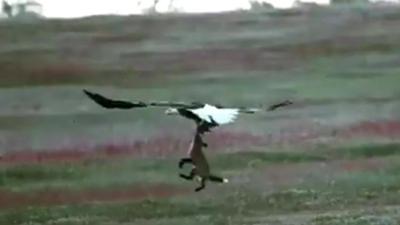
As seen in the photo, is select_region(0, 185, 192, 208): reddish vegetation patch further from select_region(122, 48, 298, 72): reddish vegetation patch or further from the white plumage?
the white plumage

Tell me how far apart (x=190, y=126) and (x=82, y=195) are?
0.23 metres

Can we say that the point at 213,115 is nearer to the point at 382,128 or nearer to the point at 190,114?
the point at 190,114

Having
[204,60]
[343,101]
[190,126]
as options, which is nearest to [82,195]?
[190,126]

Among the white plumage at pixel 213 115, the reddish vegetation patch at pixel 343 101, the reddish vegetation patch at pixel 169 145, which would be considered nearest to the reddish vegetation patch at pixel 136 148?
the reddish vegetation patch at pixel 169 145

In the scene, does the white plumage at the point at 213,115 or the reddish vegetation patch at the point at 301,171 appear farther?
the reddish vegetation patch at the point at 301,171

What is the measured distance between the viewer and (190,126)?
167 centimetres

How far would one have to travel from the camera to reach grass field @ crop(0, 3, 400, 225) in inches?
65.2

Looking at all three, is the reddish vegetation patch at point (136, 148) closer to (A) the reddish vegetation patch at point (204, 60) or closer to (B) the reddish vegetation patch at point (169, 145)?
(B) the reddish vegetation patch at point (169, 145)

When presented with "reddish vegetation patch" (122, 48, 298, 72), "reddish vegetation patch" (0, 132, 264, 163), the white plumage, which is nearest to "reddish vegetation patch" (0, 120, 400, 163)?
"reddish vegetation patch" (0, 132, 264, 163)

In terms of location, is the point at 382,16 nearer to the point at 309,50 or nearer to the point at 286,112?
the point at 309,50

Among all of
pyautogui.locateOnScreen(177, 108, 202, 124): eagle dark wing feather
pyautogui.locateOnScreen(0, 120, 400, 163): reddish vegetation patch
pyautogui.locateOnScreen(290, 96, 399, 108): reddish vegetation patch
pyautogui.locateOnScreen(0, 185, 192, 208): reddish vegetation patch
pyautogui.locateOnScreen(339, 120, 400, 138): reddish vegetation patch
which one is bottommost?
pyautogui.locateOnScreen(0, 185, 192, 208): reddish vegetation patch

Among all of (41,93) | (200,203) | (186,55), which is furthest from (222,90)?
(41,93)

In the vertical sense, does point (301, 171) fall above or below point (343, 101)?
below

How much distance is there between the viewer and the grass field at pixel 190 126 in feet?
5.44
